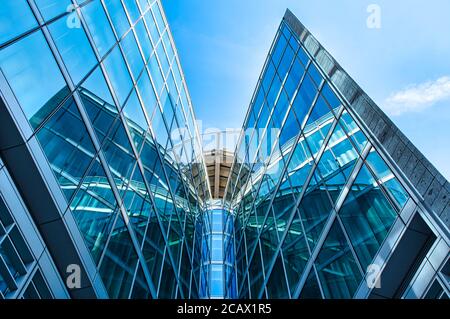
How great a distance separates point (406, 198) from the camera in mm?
8172

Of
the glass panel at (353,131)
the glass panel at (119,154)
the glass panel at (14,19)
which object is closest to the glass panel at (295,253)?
the glass panel at (353,131)

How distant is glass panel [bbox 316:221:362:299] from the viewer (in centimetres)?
986

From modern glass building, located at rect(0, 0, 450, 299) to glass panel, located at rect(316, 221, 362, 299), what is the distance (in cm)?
5

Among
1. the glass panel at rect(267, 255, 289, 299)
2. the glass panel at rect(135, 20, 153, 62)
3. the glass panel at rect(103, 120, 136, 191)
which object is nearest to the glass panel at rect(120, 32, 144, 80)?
the glass panel at rect(135, 20, 153, 62)

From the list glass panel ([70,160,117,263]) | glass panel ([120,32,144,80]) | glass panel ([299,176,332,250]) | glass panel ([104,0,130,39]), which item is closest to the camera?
glass panel ([70,160,117,263])

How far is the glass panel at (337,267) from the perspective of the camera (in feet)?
32.3

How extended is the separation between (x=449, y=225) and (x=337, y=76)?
697cm

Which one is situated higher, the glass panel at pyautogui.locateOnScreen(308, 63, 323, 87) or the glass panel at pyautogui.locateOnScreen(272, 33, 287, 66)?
the glass panel at pyautogui.locateOnScreen(272, 33, 287, 66)

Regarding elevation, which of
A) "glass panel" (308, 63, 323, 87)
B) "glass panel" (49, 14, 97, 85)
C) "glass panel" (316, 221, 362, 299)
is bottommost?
"glass panel" (316, 221, 362, 299)

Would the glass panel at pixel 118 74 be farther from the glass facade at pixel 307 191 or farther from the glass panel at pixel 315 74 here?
the glass panel at pixel 315 74

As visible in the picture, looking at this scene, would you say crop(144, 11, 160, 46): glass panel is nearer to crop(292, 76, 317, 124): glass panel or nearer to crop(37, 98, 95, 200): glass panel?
crop(292, 76, 317, 124): glass panel

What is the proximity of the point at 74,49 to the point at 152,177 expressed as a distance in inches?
279
